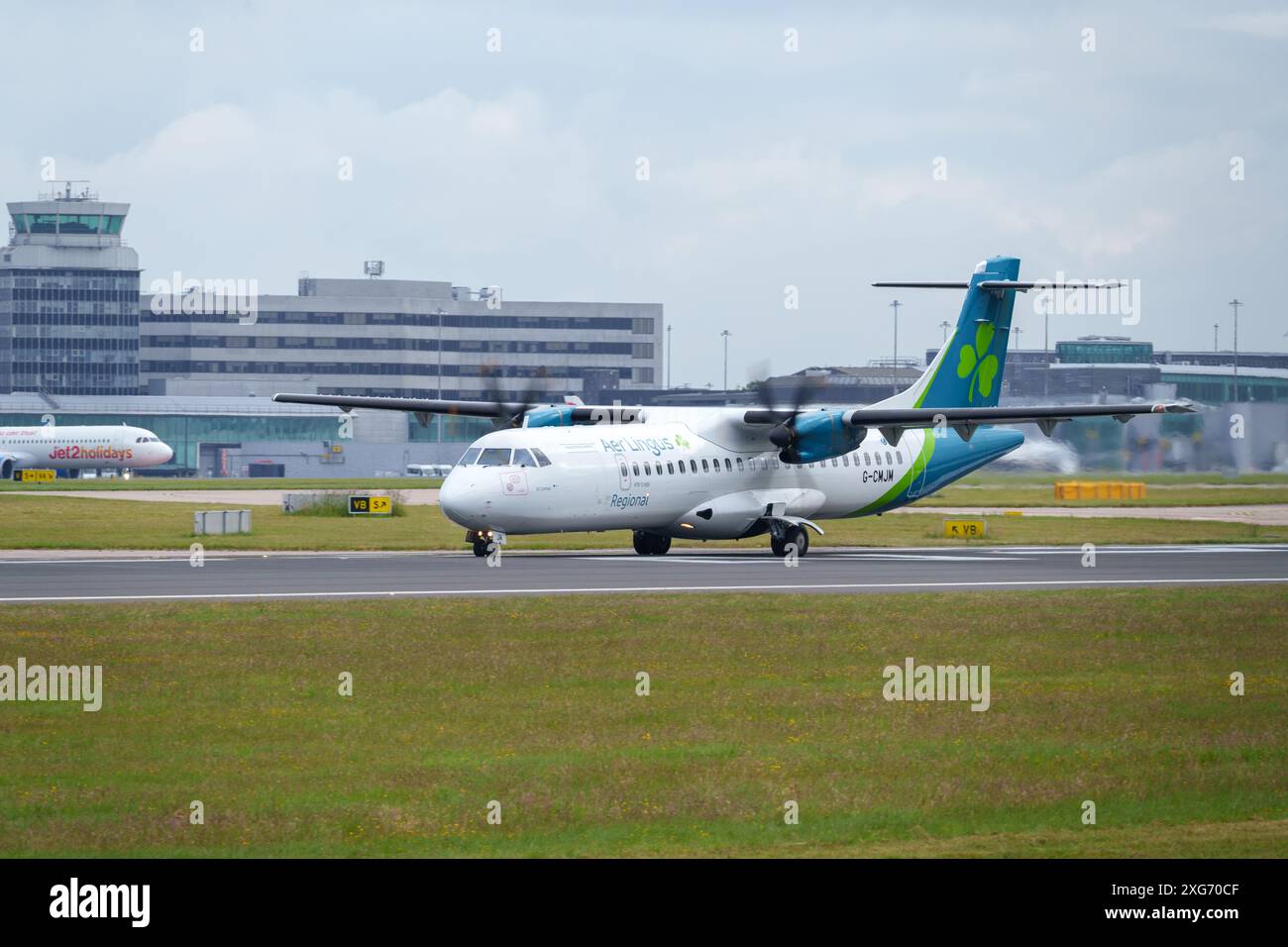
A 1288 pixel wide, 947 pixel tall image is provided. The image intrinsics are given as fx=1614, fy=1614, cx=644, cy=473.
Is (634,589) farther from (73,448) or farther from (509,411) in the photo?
(73,448)

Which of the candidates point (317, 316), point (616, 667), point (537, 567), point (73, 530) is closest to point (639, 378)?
point (317, 316)

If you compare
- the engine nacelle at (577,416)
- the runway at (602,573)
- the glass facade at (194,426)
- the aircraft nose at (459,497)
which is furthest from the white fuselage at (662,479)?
the glass facade at (194,426)

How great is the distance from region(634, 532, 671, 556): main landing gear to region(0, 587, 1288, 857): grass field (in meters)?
14.1

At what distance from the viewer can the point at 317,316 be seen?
16012 cm

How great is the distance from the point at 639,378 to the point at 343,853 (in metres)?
153

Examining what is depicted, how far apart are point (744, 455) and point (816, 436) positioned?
181cm

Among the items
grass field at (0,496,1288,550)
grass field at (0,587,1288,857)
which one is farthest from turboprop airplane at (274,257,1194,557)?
grass field at (0,587,1288,857)

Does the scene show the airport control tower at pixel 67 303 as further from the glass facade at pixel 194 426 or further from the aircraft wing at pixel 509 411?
the aircraft wing at pixel 509 411

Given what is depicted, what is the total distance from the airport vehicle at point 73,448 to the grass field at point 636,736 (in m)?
82.7

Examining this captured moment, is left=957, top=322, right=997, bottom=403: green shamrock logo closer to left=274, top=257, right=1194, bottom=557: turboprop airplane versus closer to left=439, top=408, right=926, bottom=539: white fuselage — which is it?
left=274, top=257, right=1194, bottom=557: turboprop airplane

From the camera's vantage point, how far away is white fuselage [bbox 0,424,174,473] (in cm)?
10231

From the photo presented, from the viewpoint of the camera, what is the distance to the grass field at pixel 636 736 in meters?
12.0

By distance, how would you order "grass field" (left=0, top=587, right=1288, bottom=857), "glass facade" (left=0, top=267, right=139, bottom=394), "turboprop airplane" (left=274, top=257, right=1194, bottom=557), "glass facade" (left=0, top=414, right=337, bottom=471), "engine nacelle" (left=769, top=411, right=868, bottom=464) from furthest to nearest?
"glass facade" (left=0, top=267, right=139, bottom=394) → "glass facade" (left=0, top=414, right=337, bottom=471) → "engine nacelle" (left=769, top=411, right=868, bottom=464) → "turboprop airplane" (left=274, top=257, right=1194, bottom=557) → "grass field" (left=0, top=587, right=1288, bottom=857)
